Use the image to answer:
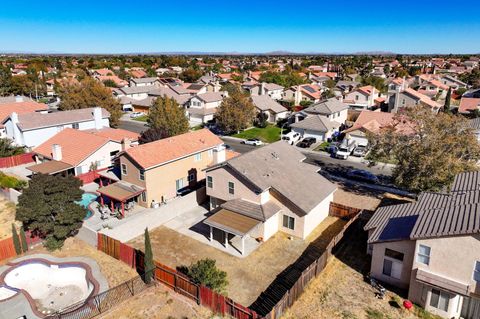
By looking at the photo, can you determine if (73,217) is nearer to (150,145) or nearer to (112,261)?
(112,261)

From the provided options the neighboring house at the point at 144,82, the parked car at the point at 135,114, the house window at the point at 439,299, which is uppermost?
the neighboring house at the point at 144,82

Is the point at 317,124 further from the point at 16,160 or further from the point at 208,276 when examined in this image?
the point at 16,160

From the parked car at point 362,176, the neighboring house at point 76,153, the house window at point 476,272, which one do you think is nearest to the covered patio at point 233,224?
the house window at point 476,272

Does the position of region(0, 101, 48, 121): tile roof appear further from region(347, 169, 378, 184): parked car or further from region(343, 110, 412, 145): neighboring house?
region(343, 110, 412, 145): neighboring house

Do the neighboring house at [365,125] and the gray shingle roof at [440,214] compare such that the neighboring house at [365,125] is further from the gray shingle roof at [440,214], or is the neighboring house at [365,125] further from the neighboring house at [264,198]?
the gray shingle roof at [440,214]

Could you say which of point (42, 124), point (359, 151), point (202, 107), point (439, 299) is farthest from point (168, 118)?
point (439, 299)

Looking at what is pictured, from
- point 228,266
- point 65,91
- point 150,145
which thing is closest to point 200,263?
point 228,266
